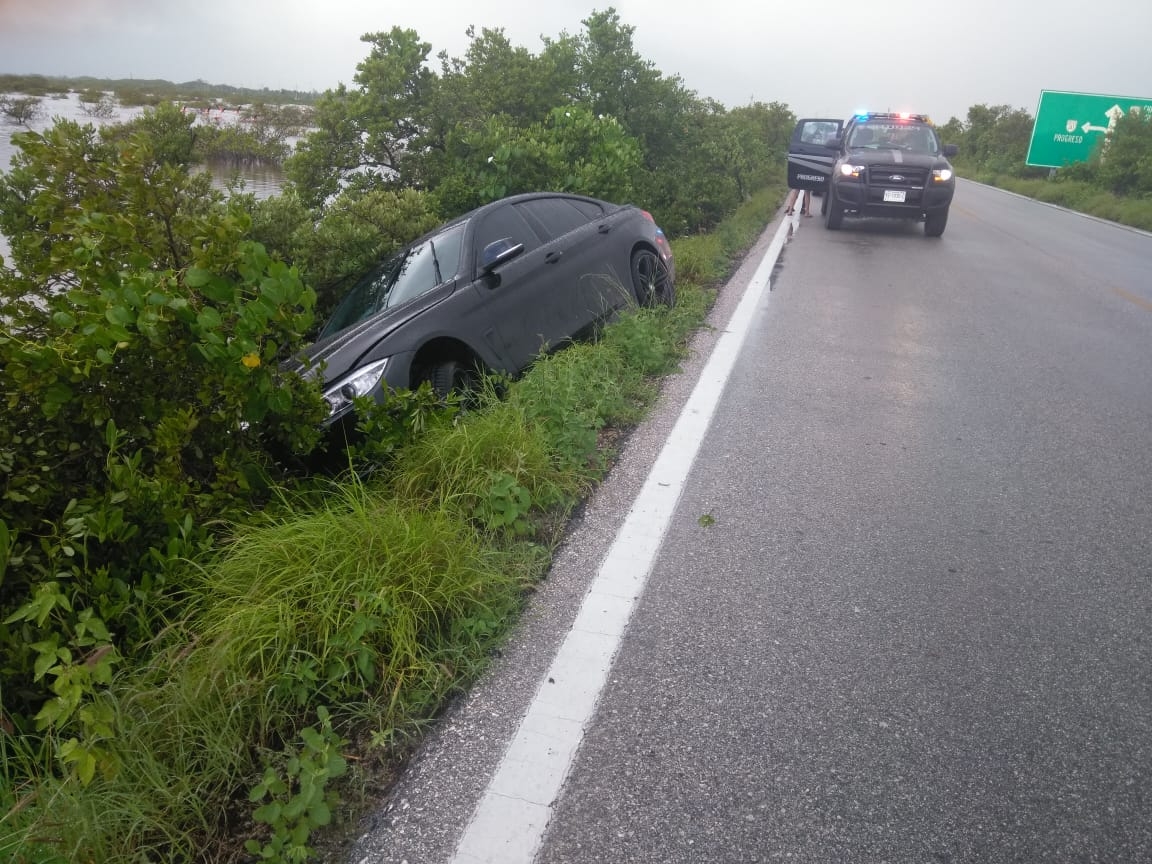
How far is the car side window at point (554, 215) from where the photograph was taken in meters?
6.51

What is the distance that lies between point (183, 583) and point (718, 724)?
203 cm

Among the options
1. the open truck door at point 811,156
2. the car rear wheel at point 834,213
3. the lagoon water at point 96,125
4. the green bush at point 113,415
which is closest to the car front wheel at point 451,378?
the green bush at point 113,415

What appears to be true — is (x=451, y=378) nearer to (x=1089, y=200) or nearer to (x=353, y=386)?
(x=353, y=386)

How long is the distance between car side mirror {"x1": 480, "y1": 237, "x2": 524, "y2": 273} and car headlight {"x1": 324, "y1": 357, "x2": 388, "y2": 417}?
4.02 feet

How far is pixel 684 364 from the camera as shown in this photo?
652 cm

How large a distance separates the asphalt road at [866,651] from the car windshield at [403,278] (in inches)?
74.3

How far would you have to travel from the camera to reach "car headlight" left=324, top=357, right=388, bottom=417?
14.0ft

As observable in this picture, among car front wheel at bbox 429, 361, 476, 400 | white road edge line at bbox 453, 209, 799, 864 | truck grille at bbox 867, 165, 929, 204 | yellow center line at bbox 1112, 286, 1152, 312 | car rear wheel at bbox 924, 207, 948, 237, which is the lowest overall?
white road edge line at bbox 453, 209, 799, 864

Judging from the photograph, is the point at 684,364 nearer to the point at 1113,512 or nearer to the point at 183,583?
the point at 1113,512

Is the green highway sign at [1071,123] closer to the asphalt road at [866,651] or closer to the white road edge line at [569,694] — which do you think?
the asphalt road at [866,651]

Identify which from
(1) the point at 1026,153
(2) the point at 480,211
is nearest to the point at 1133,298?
(2) the point at 480,211

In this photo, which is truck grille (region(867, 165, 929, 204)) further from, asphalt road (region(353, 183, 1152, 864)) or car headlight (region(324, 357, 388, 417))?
car headlight (region(324, 357, 388, 417))

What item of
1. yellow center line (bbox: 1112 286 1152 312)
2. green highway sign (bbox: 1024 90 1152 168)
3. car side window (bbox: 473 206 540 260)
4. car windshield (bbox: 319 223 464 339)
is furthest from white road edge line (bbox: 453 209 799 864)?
green highway sign (bbox: 1024 90 1152 168)

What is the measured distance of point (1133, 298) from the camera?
31.5 feet
